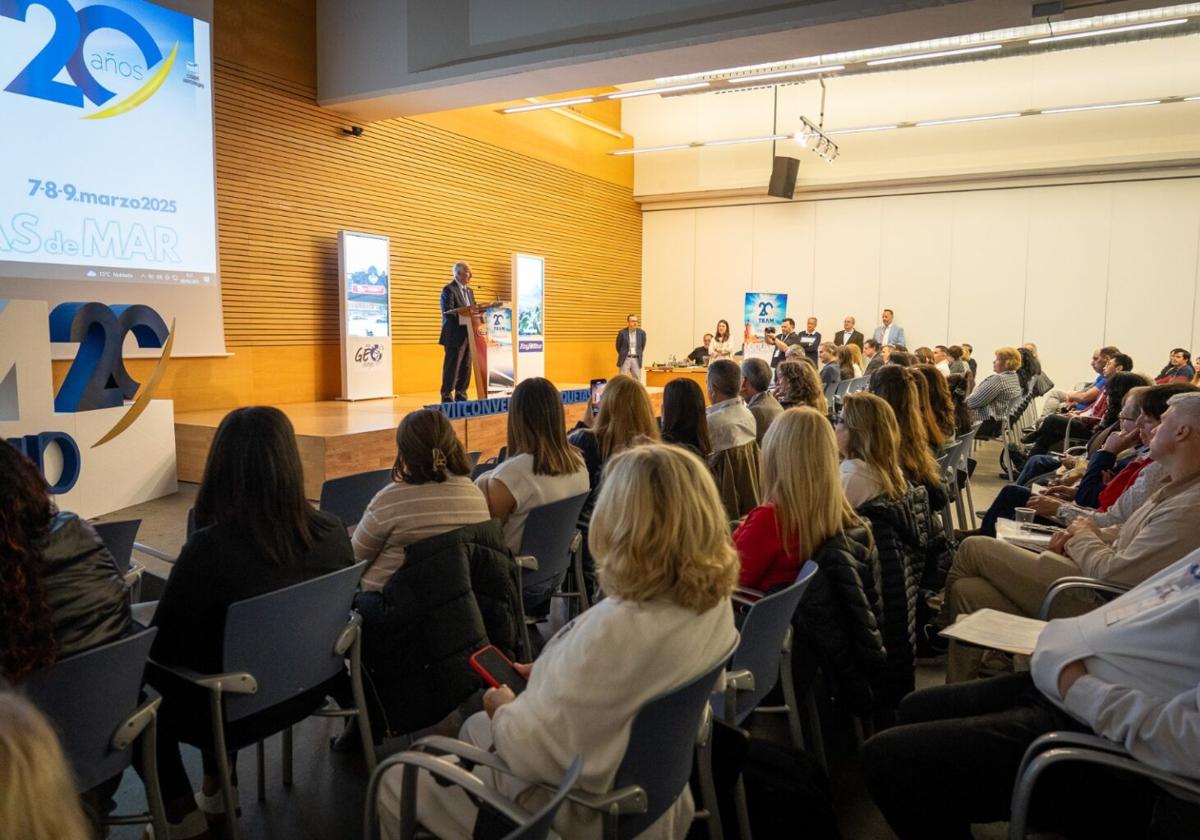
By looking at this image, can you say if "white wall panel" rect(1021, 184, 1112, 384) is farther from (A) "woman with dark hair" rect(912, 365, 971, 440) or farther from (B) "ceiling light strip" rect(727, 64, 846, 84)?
(A) "woman with dark hair" rect(912, 365, 971, 440)

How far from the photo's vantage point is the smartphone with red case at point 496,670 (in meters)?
1.76

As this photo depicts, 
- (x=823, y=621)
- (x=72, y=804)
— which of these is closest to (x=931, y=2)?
(x=823, y=621)

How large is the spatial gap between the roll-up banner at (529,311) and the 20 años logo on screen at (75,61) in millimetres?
5644

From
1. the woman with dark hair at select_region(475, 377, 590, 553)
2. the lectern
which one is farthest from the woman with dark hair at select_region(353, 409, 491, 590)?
the lectern

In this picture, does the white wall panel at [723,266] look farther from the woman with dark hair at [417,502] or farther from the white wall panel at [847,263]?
the woman with dark hair at [417,502]

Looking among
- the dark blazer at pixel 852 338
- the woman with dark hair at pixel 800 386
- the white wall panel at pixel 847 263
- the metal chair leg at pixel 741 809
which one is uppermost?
the white wall panel at pixel 847 263

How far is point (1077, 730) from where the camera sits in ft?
5.95

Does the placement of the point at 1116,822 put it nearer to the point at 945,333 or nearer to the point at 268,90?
the point at 268,90

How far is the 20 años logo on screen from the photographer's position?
5766mm

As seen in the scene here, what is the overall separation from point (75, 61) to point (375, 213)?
3.98m

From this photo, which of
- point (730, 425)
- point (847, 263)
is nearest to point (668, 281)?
point (847, 263)

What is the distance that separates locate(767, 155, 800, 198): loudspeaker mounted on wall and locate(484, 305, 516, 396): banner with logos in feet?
17.6

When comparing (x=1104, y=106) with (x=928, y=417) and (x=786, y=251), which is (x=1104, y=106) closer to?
(x=786, y=251)

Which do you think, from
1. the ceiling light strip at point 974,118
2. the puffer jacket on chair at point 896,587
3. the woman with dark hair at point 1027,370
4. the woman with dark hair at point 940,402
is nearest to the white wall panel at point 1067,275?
the ceiling light strip at point 974,118
